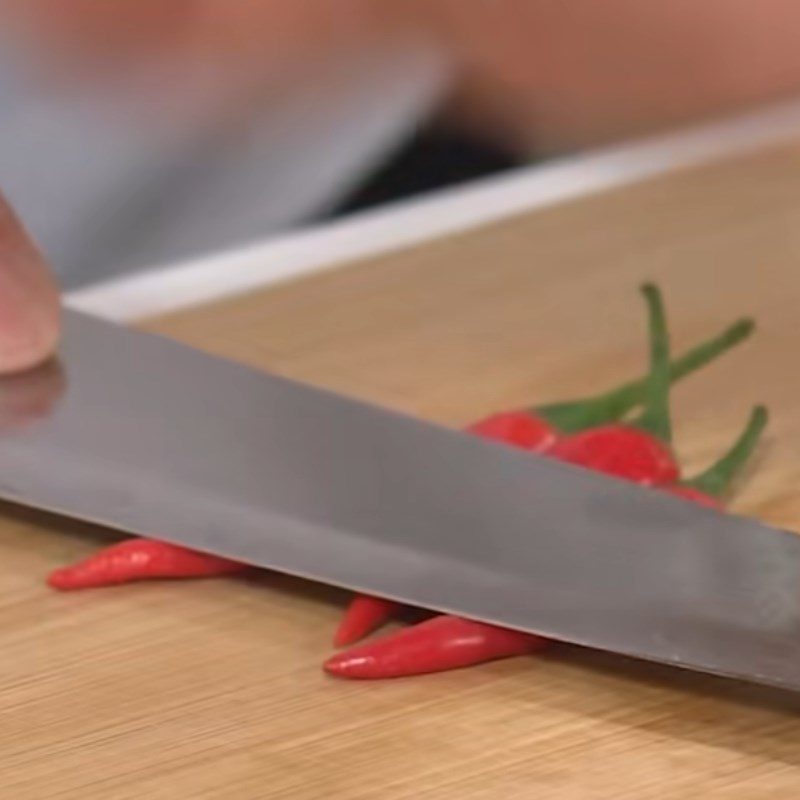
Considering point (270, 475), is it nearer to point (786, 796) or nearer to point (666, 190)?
point (786, 796)

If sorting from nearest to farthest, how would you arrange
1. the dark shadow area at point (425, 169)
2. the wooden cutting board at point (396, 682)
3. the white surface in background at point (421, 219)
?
the wooden cutting board at point (396, 682), the white surface in background at point (421, 219), the dark shadow area at point (425, 169)

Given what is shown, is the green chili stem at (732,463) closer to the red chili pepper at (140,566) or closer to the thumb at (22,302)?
the red chili pepper at (140,566)

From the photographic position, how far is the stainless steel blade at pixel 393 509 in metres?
0.63

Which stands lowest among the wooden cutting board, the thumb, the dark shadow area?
the wooden cutting board

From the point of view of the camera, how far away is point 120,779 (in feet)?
2.01

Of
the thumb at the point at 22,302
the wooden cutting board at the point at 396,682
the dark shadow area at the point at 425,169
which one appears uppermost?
the dark shadow area at the point at 425,169

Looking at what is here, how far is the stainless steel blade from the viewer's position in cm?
63

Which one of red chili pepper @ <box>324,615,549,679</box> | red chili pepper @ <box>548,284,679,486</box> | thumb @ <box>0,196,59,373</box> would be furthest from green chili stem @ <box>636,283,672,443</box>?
thumb @ <box>0,196,59,373</box>

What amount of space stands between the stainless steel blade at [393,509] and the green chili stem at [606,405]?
78 mm

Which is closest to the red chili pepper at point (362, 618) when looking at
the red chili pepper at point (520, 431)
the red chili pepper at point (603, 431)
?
the red chili pepper at point (603, 431)

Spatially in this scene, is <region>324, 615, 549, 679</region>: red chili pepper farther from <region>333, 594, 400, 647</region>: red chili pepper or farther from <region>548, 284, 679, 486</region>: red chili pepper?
<region>548, 284, 679, 486</region>: red chili pepper

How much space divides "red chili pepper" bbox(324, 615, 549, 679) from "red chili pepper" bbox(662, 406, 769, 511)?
0.45 feet

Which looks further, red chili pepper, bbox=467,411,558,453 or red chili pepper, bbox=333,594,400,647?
red chili pepper, bbox=467,411,558,453

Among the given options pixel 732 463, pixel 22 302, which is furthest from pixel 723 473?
pixel 22 302
